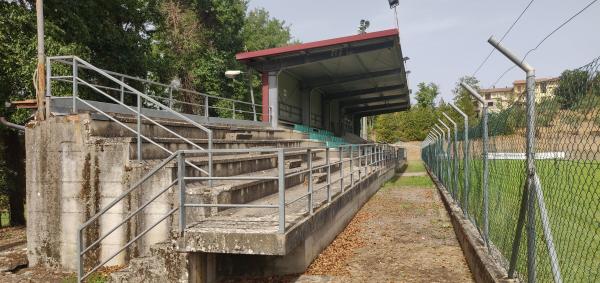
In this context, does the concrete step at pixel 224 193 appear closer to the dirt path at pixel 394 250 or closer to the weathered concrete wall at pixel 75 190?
the weathered concrete wall at pixel 75 190

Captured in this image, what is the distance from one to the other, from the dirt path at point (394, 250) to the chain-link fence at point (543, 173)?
1.18 meters

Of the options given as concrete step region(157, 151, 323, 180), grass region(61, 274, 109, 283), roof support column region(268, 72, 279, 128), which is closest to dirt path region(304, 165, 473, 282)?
concrete step region(157, 151, 323, 180)

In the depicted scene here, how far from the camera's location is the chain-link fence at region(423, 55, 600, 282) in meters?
2.68

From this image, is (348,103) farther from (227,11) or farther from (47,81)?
(47,81)

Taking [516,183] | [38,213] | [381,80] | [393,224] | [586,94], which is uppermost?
[381,80]

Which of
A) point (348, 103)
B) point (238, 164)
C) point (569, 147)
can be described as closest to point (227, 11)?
point (348, 103)

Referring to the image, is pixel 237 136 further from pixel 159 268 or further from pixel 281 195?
pixel 281 195

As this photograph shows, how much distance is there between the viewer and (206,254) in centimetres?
564

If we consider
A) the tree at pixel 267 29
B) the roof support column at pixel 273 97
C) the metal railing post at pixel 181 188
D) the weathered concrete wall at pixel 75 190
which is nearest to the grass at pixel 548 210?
the metal railing post at pixel 181 188

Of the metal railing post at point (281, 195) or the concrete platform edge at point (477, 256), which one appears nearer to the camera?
the concrete platform edge at point (477, 256)

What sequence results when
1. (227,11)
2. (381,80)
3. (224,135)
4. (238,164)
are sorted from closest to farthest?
(238,164) < (224,135) < (381,80) < (227,11)

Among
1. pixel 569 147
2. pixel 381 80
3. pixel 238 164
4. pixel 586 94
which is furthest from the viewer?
pixel 381 80

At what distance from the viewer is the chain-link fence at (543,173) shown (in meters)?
2.68

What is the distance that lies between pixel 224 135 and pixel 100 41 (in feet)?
24.5
